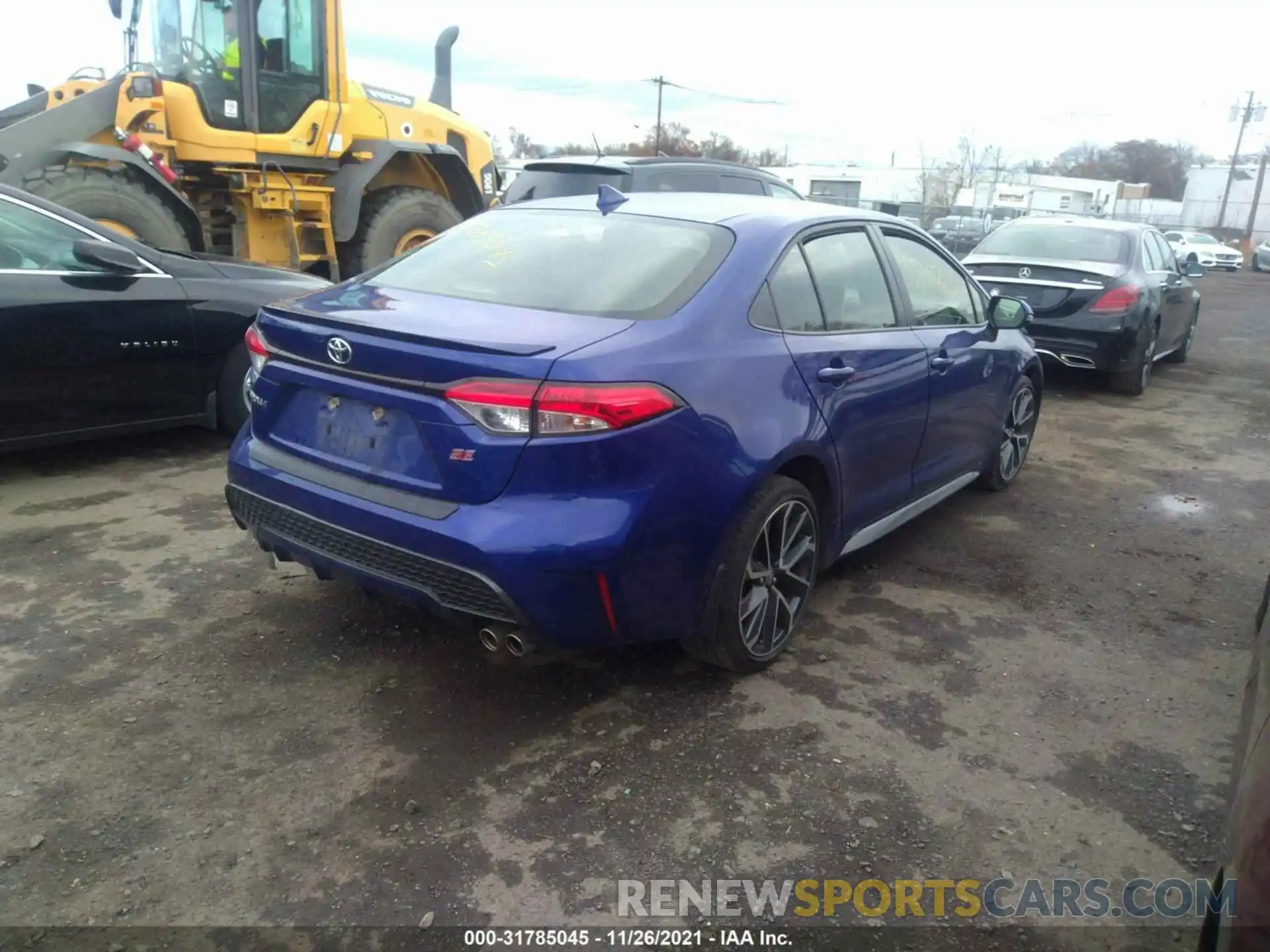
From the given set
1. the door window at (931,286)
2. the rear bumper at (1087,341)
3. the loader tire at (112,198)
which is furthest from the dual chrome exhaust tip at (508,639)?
the rear bumper at (1087,341)

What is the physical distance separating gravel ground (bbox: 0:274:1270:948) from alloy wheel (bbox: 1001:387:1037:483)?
1031 millimetres

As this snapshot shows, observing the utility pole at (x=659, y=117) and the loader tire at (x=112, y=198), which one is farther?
the utility pole at (x=659, y=117)

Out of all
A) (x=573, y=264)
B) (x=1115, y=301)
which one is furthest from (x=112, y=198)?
(x=1115, y=301)

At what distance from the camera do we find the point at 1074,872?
257cm

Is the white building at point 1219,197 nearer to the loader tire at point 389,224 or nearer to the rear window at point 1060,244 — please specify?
the rear window at point 1060,244

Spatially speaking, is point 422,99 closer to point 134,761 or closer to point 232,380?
point 232,380

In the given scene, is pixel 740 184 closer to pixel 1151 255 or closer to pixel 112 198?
pixel 1151 255

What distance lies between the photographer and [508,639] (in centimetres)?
281

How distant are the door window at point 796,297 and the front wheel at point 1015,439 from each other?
2.22 metres

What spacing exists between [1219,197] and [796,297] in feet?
245

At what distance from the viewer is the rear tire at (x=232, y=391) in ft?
18.3

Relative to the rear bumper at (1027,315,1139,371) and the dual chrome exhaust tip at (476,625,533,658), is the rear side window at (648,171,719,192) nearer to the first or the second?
the rear bumper at (1027,315,1139,371)

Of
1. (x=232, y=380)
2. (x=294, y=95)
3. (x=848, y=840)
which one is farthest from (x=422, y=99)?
(x=848, y=840)

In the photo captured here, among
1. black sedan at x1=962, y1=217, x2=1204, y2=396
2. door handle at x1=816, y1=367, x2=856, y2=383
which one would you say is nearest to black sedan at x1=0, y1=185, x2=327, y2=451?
door handle at x1=816, y1=367, x2=856, y2=383
